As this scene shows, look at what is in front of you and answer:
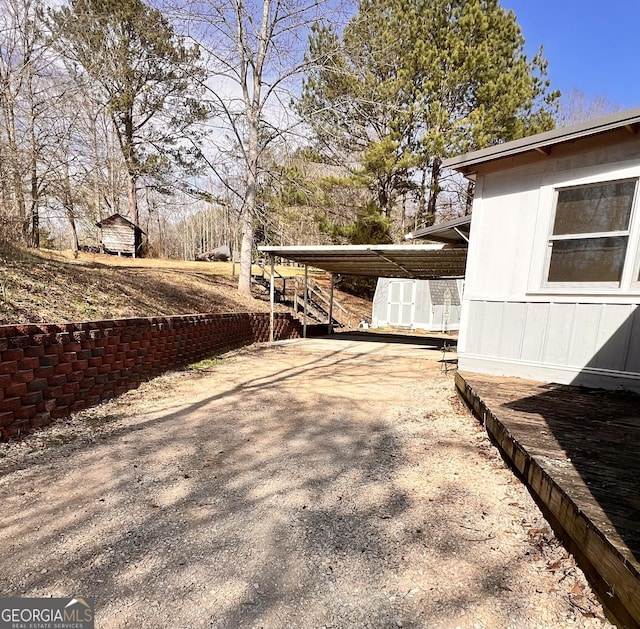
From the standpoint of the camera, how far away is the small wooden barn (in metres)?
20.0

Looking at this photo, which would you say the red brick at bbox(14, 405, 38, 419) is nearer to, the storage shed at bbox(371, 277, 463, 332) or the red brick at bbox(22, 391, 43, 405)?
the red brick at bbox(22, 391, 43, 405)

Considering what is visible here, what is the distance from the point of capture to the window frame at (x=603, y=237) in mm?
3512

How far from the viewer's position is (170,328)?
5223mm

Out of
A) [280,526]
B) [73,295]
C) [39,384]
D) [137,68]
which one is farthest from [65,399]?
[137,68]

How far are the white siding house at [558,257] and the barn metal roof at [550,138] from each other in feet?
0.03

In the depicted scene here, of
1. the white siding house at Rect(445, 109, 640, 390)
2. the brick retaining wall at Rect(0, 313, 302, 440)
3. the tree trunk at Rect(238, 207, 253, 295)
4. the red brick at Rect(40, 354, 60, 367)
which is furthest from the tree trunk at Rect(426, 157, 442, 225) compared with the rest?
the red brick at Rect(40, 354, 60, 367)

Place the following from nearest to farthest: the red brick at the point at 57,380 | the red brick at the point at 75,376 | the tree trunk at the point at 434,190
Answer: the red brick at the point at 57,380
the red brick at the point at 75,376
the tree trunk at the point at 434,190

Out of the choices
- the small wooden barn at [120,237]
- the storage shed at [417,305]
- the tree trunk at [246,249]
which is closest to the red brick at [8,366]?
the tree trunk at [246,249]

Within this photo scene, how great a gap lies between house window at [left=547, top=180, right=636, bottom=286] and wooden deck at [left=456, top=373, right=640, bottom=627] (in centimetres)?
130

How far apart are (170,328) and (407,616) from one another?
15.6 feet

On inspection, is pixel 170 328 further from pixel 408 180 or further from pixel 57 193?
pixel 408 180

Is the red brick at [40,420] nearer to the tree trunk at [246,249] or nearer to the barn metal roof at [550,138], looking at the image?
the barn metal roof at [550,138]

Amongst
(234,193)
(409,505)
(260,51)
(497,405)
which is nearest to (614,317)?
(497,405)

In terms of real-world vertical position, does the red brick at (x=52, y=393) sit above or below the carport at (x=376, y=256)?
below
